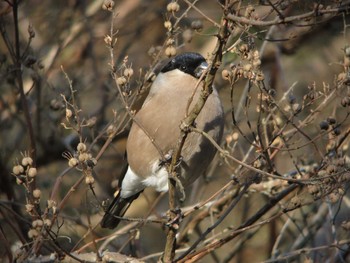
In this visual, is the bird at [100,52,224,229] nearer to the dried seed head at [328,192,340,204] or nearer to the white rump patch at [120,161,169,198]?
the white rump patch at [120,161,169,198]

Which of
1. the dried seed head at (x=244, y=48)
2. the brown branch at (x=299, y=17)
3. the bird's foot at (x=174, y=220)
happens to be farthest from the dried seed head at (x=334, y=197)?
the brown branch at (x=299, y=17)

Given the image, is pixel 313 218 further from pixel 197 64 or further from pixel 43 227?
pixel 43 227

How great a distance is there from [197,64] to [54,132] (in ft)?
4.40

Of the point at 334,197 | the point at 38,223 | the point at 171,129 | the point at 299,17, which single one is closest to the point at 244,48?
the point at 299,17

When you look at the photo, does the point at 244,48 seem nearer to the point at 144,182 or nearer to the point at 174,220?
the point at 174,220

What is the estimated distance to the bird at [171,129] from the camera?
3613 mm

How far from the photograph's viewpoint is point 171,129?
3623mm

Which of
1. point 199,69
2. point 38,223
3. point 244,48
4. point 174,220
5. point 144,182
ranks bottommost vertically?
point 174,220

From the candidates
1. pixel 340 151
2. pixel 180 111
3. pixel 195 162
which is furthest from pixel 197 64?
pixel 340 151

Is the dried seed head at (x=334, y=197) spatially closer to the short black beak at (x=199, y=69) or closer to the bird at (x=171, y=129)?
the bird at (x=171, y=129)

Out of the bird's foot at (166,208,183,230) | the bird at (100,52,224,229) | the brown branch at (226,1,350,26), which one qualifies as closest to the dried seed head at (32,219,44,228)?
the bird's foot at (166,208,183,230)

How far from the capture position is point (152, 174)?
3.89 meters

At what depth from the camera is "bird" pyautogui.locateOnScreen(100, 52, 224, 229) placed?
Result: 3.61m

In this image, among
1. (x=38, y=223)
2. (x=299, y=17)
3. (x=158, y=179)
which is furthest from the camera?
(x=158, y=179)
